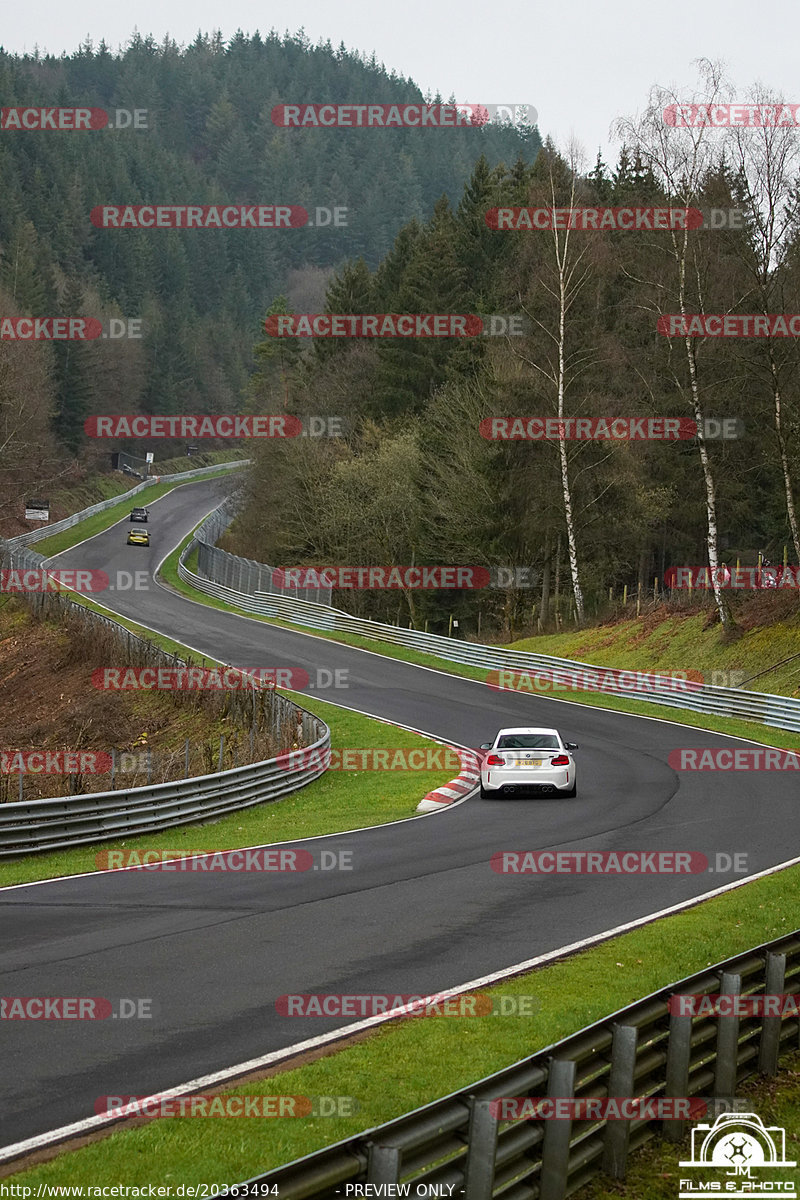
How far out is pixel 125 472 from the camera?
11775 centimetres


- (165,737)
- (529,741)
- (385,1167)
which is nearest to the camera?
(385,1167)

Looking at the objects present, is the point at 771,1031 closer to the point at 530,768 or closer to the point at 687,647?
the point at 530,768

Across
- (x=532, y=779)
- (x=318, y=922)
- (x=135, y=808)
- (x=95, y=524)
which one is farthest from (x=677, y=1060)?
(x=95, y=524)

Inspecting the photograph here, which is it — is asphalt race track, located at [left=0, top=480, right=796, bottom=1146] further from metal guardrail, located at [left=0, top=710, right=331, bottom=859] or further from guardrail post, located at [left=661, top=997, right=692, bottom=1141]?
metal guardrail, located at [left=0, top=710, right=331, bottom=859]

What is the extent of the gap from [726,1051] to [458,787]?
634 inches

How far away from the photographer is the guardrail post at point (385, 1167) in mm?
5344

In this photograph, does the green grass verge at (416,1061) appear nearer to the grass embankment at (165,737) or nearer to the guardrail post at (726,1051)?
the guardrail post at (726,1051)

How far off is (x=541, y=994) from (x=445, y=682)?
3215 centimetres

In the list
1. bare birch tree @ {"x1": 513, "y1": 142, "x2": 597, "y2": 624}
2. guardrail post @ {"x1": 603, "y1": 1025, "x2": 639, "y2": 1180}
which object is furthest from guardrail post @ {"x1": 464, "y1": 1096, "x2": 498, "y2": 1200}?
bare birch tree @ {"x1": 513, "y1": 142, "x2": 597, "y2": 624}

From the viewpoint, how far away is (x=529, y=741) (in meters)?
23.0

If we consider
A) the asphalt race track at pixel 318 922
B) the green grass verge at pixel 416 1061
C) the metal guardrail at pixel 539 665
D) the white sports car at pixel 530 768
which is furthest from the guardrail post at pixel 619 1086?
the metal guardrail at pixel 539 665

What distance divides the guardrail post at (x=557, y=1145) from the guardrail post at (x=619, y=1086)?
2.29ft

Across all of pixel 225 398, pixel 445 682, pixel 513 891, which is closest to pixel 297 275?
pixel 225 398

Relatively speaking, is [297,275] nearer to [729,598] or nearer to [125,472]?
[125,472]
